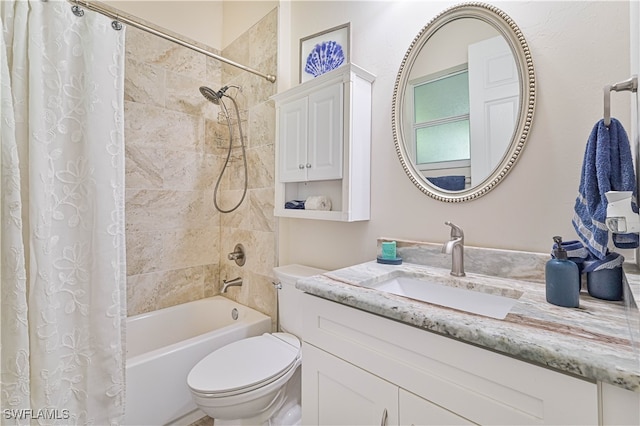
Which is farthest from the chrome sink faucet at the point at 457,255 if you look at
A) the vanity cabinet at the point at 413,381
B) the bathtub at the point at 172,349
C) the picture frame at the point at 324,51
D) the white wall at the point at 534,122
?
the bathtub at the point at 172,349

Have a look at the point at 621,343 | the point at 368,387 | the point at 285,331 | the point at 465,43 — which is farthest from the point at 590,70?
the point at 285,331

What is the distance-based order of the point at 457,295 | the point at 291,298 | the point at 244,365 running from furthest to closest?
the point at 291,298, the point at 244,365, the point at 457,295

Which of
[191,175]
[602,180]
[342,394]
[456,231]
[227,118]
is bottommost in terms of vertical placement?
[342,394]

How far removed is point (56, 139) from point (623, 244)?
1.83 m

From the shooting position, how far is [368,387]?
2.47 feet

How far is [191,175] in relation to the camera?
6.79 ft

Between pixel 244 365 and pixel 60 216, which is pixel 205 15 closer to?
pixel 60 216

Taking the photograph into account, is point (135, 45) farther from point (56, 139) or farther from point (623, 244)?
point (623, 244)

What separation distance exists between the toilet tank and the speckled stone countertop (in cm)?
51

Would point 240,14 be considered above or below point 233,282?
above

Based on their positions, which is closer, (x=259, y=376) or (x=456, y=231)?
(x=456, y=231)

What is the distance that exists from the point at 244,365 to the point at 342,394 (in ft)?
1.88

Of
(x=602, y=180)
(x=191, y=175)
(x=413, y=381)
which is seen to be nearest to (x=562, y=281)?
(x=602, y=180)

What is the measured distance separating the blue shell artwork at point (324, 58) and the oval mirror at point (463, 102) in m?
0.42
